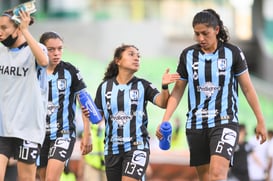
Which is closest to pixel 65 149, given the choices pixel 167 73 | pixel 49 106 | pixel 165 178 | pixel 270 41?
pixel 49 106

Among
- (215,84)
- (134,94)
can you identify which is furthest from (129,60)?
(215,84)

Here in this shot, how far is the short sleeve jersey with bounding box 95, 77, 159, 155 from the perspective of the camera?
39.1 ft

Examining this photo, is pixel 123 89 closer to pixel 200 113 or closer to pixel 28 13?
pixel 200 113

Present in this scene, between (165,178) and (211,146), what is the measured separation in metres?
9.49

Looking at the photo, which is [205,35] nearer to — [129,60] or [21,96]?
[129,60]

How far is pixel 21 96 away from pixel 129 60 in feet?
6.37

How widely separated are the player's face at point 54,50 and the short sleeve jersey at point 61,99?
132mm

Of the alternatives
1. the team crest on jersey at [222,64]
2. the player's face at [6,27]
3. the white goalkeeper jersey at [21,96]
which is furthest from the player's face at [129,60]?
the player's face at [6,27]

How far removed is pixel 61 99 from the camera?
12.3 m

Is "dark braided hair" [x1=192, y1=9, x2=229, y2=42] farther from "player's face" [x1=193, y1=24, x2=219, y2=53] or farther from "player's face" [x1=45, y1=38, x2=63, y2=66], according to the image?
"player's face" [x1=45, y1=38, x2=63, y2=66]

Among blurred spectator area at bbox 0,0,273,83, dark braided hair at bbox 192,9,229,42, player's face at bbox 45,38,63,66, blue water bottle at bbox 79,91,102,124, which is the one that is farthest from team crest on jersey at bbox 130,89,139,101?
blurred spectator area at bbox 0,0,273,83

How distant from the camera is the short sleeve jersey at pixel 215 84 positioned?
11438mm

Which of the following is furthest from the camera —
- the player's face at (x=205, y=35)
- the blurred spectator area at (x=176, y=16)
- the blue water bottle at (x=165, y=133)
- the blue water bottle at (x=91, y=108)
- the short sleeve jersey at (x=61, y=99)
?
the blurred spectator area at (x=176, y=16)

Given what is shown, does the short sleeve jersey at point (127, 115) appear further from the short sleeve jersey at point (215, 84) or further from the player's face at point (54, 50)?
the player's face at point (54, 50)
